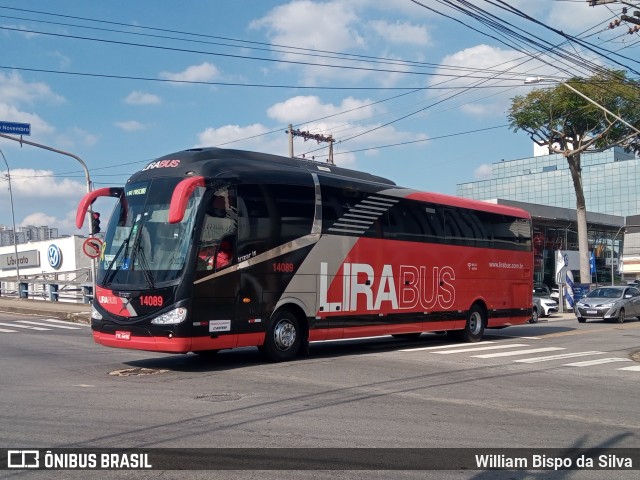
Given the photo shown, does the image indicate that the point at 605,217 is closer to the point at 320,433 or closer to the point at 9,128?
the point at 9,128

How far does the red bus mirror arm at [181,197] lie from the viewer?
1098 centimetres

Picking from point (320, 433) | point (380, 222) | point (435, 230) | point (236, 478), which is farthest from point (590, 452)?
point (435, 230)

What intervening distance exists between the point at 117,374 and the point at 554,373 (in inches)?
318

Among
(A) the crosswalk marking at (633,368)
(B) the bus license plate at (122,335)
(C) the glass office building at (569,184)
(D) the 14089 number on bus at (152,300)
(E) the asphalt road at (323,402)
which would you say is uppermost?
(C) the glass office building at (569,184)

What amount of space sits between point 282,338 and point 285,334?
12cm

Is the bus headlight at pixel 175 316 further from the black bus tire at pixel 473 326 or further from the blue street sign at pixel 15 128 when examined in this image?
the blue street sign at pixel 15 128

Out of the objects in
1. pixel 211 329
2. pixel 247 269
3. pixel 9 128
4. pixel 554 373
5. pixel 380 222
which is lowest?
pixel 554 373

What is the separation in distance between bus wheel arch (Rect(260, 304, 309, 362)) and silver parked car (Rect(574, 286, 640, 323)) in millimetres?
20610

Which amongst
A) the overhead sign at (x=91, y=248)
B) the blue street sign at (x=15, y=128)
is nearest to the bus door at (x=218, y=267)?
the overhead sign at (x=91, y=248)

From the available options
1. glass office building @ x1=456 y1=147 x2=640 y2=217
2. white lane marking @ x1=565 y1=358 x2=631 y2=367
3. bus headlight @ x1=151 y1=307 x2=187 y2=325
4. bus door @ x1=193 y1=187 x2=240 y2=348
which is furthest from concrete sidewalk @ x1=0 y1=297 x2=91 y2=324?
glass office building @ x1=456 y1=147 x2=640 y2=217

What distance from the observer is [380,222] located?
16359 mm

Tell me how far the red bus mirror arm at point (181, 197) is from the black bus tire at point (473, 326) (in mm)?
10130

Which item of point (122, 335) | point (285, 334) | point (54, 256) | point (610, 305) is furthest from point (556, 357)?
point (54, 256)

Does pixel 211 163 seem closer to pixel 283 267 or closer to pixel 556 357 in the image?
pixel 283 267
